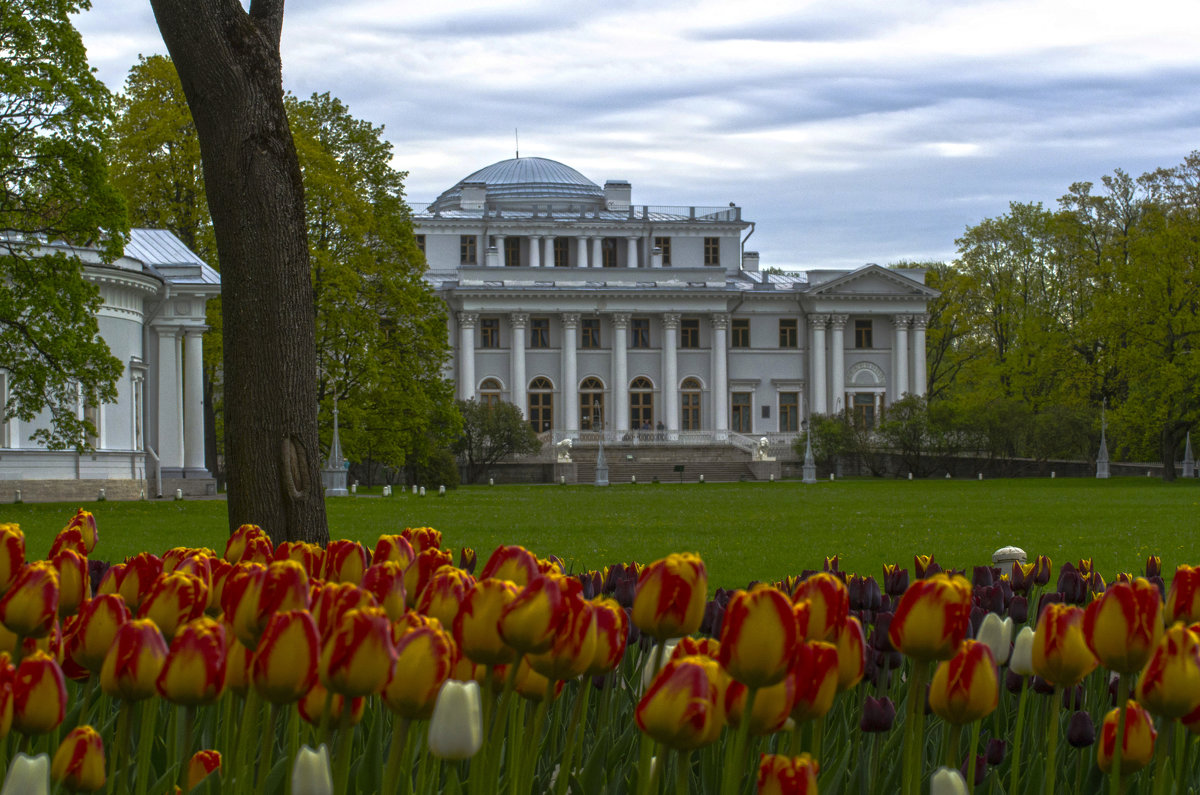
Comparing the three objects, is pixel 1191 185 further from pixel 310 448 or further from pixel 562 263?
pixel 310 448

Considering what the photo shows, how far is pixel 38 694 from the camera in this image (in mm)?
1829

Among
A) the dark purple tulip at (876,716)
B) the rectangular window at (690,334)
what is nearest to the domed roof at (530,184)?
the rectangular window at (690,334)

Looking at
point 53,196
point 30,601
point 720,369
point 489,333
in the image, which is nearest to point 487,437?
point 489,333

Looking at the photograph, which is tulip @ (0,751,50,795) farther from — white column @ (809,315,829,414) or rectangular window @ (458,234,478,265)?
rectangular window @ (458,234,478,265)

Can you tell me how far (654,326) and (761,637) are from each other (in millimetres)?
62763

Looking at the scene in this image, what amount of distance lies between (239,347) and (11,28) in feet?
51.6

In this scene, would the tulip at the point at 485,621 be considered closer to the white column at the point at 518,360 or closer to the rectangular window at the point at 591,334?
the white column at the point at 518,360

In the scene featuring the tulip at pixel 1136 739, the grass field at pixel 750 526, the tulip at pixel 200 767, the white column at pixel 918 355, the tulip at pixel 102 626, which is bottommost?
the grass field at pixel 750 526

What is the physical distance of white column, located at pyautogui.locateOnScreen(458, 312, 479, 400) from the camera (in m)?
62.3

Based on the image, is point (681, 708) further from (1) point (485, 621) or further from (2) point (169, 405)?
(2) point (169, 405)

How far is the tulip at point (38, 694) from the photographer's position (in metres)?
1.83

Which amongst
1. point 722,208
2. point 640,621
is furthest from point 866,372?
point 640,621

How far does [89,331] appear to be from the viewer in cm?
1952

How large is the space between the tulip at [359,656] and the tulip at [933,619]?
730mm
